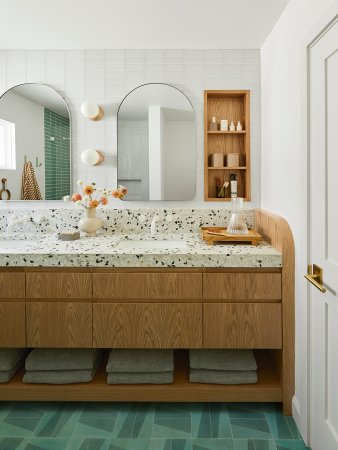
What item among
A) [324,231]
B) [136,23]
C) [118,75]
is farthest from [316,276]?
[118,75]

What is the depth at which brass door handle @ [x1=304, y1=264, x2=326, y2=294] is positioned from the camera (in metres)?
1.71

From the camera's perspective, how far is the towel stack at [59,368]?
2.29m

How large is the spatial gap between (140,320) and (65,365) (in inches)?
20.7

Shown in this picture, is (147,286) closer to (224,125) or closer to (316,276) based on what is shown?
(316,276)

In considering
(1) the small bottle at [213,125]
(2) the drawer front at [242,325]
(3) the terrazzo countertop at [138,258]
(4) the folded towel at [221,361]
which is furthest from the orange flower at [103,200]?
(4) the folded towel at [221,361]

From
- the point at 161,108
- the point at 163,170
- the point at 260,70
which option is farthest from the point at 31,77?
the point at 260,70

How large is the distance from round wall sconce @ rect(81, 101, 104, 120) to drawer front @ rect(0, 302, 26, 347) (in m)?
1.39

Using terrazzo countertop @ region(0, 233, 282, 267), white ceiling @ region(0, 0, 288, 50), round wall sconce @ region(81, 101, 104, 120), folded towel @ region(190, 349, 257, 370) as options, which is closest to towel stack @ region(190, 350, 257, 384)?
folded towel @ region(190, 349, 257, 370)

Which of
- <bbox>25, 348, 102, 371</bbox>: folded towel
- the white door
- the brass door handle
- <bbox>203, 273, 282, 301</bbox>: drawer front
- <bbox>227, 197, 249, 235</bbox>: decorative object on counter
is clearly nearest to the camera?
the white door

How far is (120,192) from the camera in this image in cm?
282

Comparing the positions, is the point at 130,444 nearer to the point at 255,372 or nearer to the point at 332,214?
the point at 255,372

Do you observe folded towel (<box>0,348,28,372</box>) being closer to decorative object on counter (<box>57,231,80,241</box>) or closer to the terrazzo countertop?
the terrazzo countertop

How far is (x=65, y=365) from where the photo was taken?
2299 mm

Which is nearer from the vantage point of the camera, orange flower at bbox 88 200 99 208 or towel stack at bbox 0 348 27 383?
towel stack at bbox 0 348 27 383
